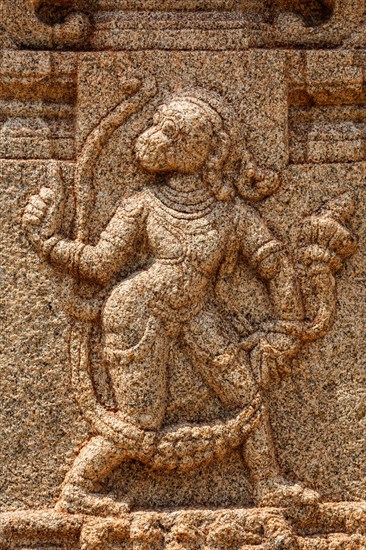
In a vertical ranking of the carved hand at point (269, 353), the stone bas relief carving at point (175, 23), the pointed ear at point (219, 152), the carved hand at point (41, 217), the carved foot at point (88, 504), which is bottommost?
the carved foot at point (88, 504)

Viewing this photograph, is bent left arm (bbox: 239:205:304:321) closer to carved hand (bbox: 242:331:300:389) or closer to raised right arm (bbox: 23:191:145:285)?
carved hand (bbox: 242:331:300:389)

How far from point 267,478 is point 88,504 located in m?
0.92

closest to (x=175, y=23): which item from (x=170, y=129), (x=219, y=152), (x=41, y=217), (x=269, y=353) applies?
(x=170, y=129)

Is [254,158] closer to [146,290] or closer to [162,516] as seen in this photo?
[146,290]

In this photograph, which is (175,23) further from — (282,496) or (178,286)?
(282,496)

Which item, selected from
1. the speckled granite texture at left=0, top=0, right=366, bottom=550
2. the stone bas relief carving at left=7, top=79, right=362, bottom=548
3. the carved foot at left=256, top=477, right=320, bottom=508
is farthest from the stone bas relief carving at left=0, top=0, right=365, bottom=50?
the carved foot at left=256, top=477, right=320, bottom=508

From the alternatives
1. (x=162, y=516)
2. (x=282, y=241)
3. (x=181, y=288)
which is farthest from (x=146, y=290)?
(x=162, y=516)

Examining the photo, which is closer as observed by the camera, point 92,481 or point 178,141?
point 92,481

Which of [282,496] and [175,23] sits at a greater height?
[175,23]

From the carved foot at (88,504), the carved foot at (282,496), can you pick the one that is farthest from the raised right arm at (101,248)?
the carved foot at (282,496)

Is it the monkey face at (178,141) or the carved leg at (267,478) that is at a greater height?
the monkey face at (178,141)

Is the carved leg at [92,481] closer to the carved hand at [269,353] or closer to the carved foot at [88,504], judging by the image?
the carved foot at [88,504]

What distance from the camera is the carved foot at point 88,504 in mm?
5035

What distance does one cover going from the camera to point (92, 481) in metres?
5.09
